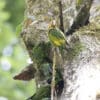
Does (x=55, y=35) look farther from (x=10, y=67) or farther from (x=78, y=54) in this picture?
(x=10, y=67)

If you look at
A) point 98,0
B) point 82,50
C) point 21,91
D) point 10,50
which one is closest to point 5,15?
point 10,50

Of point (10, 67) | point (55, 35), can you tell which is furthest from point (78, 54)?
point (10, 67)

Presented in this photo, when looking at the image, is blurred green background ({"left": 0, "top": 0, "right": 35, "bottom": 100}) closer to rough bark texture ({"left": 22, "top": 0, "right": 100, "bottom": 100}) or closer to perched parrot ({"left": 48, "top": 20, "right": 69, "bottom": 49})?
rough bark texture ({"left": 22, "top": 0, "right": 100, "bottom": 100})

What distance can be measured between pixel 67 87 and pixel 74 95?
0.06 meters

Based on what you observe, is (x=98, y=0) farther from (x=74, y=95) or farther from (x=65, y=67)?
(x=74, y=95)

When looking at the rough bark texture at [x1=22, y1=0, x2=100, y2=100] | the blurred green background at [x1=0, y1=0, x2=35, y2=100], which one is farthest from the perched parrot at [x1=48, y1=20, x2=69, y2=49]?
the blurred green background at [x1=0, y1=0, x2=35, y2=100]

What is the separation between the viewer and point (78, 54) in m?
1.57

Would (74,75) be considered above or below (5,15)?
above

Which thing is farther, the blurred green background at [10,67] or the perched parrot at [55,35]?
the blurred green background at [10,67]

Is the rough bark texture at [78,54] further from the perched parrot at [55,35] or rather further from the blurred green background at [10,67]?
the blurred green background at [10,67]

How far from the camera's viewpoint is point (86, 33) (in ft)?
5.44

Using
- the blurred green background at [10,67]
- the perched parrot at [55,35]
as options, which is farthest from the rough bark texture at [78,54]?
the blurred green background at [10,67]

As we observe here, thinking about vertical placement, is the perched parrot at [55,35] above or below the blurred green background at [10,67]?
above

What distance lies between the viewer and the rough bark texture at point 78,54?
143 centimetres
